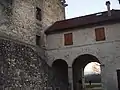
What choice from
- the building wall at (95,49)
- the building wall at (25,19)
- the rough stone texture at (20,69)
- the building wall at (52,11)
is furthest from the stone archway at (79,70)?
the building wall at (52,11)

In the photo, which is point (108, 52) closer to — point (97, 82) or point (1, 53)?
point (1, 53)

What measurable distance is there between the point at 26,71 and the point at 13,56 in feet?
5.06

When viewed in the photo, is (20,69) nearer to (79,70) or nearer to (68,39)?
(68,39)

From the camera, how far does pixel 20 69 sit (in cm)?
1382

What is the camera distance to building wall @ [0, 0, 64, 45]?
51.1ft

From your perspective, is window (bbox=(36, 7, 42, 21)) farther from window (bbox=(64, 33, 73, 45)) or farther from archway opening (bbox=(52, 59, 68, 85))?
archway opening (bbox=(52, 59, 68, 85))

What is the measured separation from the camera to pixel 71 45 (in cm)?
1822

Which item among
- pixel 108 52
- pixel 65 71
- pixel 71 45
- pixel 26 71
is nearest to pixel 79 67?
pixel 65 71

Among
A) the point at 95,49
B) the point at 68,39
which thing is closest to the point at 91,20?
the point at 68,39

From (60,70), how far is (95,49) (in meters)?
5.05

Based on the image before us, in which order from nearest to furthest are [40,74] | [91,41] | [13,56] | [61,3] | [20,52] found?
[13,56] < [20,52] < [40,74] < [91,41] < [61,3]

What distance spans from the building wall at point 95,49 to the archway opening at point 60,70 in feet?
2.91

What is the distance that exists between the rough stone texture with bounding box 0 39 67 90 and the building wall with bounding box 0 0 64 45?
5.32 feet

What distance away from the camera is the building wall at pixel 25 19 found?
1558 centimetres
